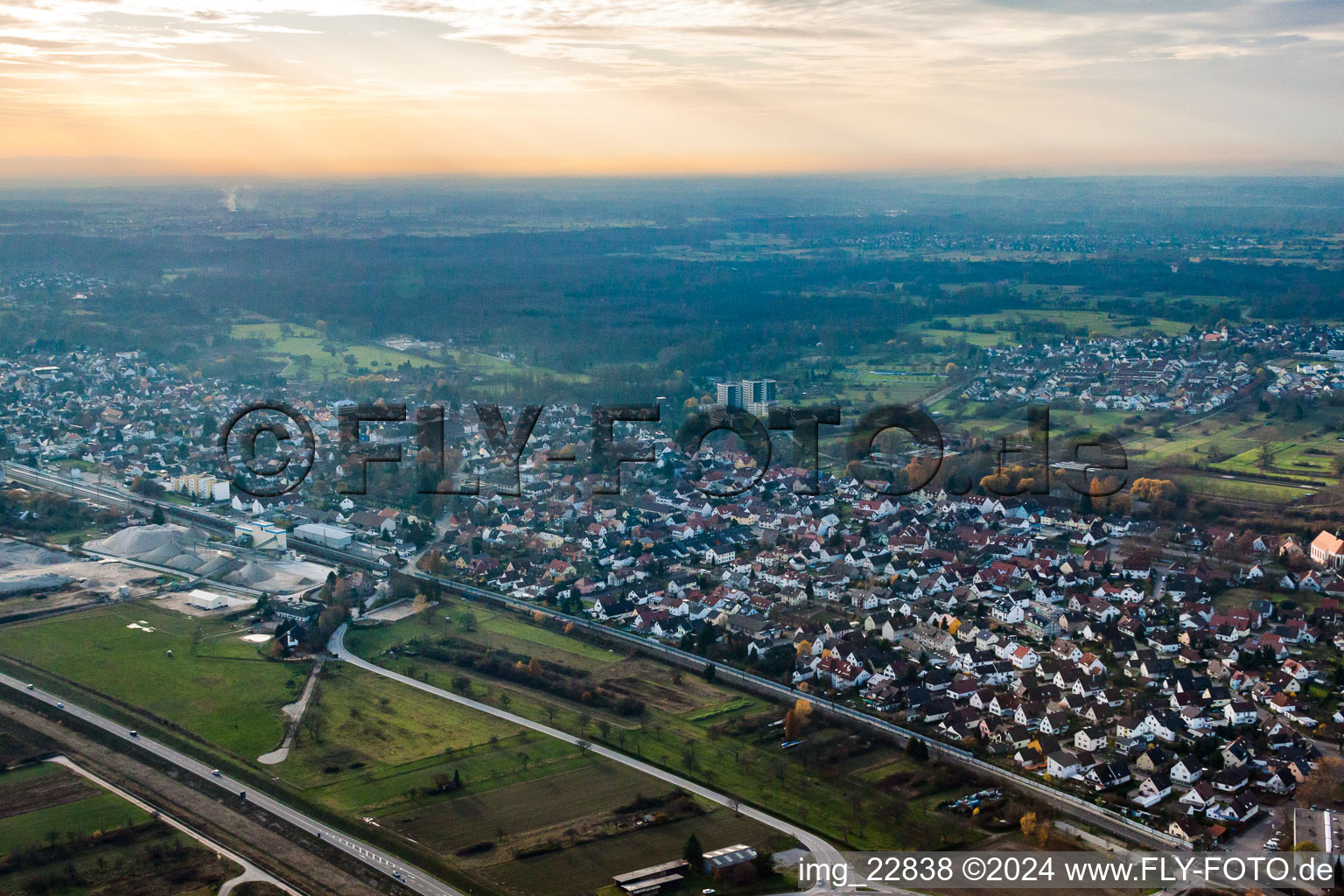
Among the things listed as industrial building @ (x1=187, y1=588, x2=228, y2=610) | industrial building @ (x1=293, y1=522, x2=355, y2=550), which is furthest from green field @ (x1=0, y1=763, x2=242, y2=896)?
industrial building @ (x1=293, y1=522, x2=355, y2=550)

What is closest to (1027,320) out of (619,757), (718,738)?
(718,738)

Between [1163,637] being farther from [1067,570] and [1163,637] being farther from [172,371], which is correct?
[172,371]

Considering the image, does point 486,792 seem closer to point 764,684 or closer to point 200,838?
point 200,838

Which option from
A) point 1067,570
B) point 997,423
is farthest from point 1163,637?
point 997,423

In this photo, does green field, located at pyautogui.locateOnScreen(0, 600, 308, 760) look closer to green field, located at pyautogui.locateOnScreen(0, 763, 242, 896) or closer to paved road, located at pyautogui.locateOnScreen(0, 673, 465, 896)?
paved road, located at pyautogui.locateOnScreen(0, 673, 465, 896)

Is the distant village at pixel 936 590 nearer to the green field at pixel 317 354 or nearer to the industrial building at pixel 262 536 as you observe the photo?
the industrial building at pixel 262 536

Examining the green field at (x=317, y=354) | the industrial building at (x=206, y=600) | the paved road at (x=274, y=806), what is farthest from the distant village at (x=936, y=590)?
the green field at (x=317, y=354)
